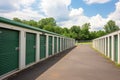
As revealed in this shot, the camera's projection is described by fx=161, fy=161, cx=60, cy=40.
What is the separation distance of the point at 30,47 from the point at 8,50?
12.1ft

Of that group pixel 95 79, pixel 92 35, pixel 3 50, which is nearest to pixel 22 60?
pixel 3 50

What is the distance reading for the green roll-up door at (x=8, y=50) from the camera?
7.70 metres

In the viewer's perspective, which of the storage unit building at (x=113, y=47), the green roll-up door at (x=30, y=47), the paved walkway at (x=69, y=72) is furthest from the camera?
the storage unit building at (x=113, y=47)

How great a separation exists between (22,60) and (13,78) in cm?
254

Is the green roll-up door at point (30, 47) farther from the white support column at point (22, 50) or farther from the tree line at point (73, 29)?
the tree line at point (73, 29)

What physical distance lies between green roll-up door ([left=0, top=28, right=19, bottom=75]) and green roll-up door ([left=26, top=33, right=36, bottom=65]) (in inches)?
67.7

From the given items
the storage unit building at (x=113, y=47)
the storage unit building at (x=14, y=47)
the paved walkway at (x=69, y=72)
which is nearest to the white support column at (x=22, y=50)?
the storage unit building at (x=14, y=47)

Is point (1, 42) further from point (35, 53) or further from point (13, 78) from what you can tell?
point (35, 53)

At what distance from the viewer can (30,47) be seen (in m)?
12.1

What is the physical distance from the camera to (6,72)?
26.6 feet

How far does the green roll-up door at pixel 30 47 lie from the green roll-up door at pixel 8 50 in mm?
1719

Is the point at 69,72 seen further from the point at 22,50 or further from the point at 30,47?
the point at 30,47

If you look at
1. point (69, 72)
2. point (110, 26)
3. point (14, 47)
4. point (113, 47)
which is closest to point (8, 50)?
point (14, 47)

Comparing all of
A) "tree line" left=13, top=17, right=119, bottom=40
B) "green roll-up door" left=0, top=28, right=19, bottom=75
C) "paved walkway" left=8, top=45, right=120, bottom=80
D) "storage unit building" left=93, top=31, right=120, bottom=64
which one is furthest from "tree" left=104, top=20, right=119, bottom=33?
"green roll-up door" left=0, top=28, right=19, bottom=75
